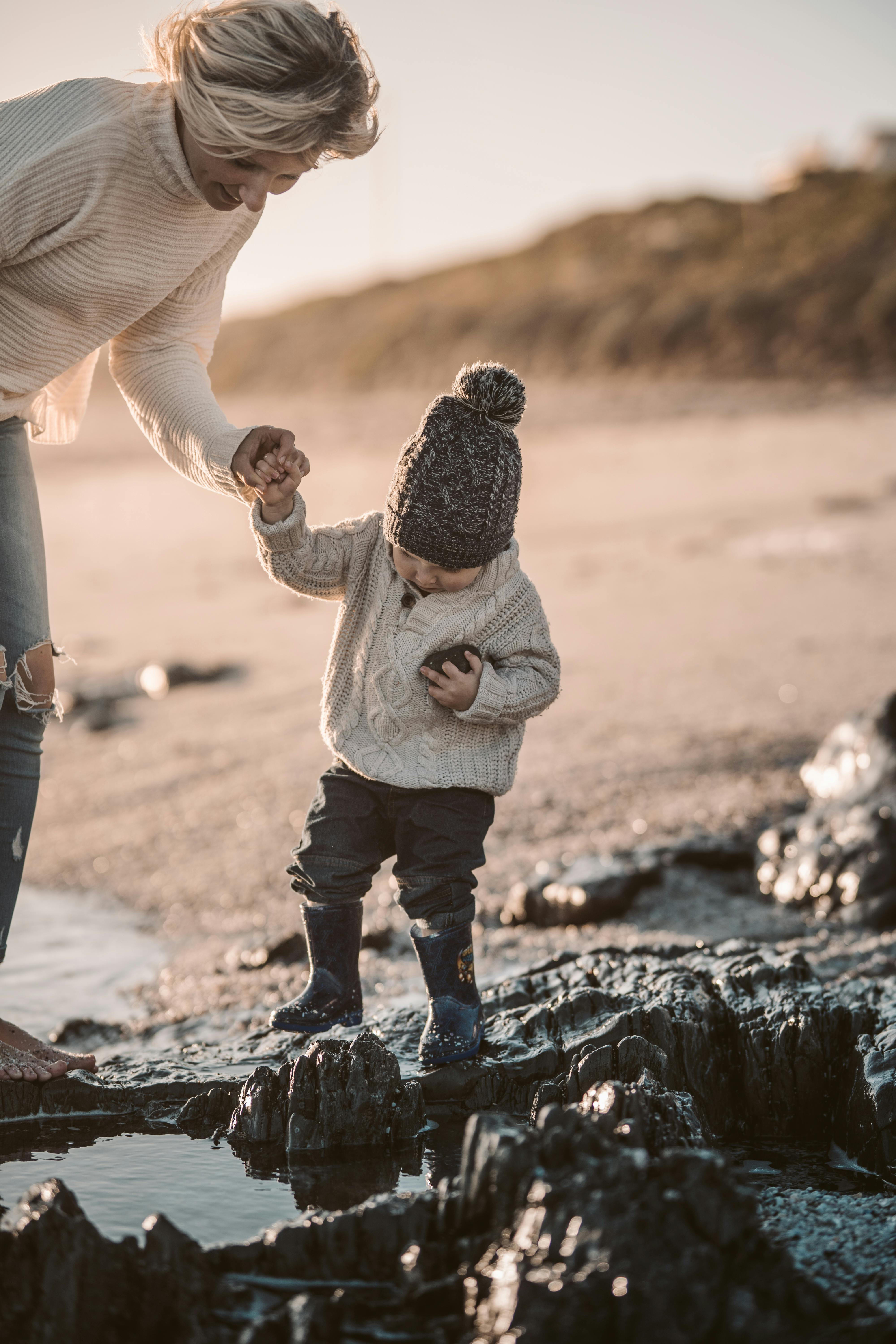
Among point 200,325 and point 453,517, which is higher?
point 200,325

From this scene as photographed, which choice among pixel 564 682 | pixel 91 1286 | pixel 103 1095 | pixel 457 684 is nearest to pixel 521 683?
pixel 457 684

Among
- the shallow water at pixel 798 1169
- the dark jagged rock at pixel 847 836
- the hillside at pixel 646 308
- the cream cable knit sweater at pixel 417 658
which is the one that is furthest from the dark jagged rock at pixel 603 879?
the hillside at pixel 646 308

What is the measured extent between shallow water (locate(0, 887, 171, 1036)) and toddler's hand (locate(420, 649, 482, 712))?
1.49m

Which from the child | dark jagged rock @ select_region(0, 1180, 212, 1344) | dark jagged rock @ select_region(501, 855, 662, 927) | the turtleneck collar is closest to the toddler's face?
the child

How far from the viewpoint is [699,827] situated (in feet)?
15.3

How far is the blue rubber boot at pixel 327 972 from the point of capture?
263cm

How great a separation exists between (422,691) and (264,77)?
115cm

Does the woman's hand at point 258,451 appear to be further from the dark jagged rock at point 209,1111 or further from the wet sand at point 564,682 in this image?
the wet sand at point 564,682

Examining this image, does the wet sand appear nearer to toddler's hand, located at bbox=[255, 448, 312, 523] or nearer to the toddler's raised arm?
the toddler's raised arm

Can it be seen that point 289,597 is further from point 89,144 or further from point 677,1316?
point 677,1316

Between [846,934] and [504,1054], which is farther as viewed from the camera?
[846,934]

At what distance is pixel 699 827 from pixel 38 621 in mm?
2854

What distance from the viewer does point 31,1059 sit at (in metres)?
2.51

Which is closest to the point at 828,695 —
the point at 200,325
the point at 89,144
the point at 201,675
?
the point at 201,675
